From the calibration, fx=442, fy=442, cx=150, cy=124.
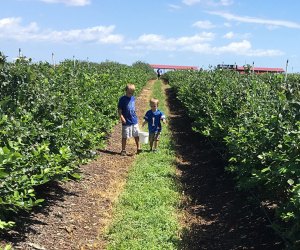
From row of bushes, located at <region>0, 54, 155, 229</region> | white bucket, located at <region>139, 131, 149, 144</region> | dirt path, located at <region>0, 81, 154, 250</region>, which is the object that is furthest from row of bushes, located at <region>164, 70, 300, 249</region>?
white bucket, located at <region>139, 131, 149, 144</region>

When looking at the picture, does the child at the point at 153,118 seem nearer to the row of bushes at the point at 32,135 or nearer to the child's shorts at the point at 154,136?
the child's shorts at the point at 154,136

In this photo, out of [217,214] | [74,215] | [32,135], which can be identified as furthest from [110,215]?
[32,135]

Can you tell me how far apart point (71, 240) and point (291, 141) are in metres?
2.67

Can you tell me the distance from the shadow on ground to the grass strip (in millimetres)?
214

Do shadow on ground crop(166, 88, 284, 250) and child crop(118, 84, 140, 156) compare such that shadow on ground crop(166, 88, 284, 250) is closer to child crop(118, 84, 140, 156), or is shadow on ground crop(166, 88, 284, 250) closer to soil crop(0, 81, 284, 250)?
soil crop(0, 81, 284, 250)

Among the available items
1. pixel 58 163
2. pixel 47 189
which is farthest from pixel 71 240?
pixel 47 189

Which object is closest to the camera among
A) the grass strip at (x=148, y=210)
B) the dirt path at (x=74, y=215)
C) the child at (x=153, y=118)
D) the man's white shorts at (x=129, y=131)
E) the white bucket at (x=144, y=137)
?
the dirt path at (x=74, y=215)

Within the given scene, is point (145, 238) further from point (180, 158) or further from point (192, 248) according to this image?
point (180, 158)

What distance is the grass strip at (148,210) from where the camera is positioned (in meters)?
5.23

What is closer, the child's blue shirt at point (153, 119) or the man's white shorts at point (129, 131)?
the man's white shorts at point (129, 131)

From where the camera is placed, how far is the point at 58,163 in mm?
5406

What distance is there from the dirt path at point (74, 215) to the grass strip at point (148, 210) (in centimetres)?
18

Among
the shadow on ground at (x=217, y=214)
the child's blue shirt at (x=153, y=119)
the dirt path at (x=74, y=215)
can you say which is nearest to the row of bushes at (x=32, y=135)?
the dirt path at (x=74, y=215)

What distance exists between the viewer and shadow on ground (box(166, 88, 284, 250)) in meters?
5.30
